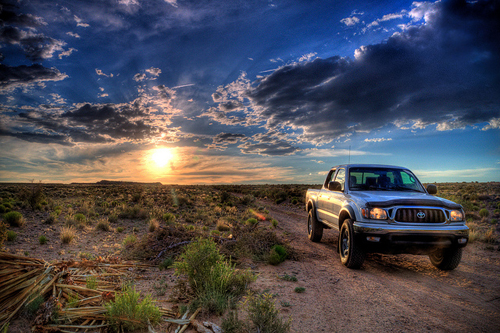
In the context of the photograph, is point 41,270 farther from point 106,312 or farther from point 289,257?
point 289,257

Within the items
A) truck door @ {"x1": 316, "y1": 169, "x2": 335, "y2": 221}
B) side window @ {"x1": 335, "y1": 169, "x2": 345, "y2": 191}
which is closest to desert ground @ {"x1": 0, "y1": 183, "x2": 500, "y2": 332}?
truck door @ {"x1": 316, "y1": 169, "x2": 335, "y2": 221}

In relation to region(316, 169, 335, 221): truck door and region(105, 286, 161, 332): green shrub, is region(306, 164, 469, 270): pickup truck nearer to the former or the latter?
region(316, 169, 335, 221): truck door

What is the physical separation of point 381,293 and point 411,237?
1.30 m

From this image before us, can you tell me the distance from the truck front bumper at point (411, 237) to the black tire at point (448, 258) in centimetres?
59

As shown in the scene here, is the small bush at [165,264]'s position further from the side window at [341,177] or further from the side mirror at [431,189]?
the side mirror at [431,189]

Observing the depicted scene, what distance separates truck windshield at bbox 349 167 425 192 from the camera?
7031 millimetres

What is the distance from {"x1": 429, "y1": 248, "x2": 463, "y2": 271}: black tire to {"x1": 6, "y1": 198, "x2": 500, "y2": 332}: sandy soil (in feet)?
0.58

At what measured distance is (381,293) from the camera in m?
4.77

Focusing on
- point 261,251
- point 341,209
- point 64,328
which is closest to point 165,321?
point 64,328

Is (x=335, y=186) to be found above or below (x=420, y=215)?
above

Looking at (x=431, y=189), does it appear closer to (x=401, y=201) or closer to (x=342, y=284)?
(x=401, y=201)

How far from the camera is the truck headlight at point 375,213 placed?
18.1ft

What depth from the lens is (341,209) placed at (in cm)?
659

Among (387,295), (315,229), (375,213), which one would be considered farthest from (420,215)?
(315,229)
